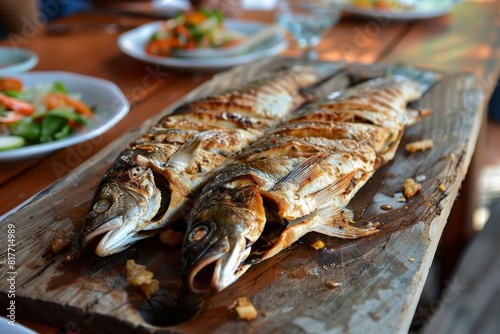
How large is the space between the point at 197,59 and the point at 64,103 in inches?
39.0

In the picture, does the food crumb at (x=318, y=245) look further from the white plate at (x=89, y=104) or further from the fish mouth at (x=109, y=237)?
the white plate at (x=89, y=104)

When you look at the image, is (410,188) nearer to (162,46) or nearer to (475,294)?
(162,46)

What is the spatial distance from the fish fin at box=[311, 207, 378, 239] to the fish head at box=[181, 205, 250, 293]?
0.98 feet

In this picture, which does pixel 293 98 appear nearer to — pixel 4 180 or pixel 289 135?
pixel 289 135

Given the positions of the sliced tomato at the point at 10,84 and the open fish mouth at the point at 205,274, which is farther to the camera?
the sliced tomato at the point at 10,84

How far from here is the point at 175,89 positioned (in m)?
3.12

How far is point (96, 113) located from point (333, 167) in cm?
131

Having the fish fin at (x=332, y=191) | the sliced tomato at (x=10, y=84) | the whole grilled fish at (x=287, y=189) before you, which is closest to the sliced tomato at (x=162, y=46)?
the sliced tomato at (x=10, y=84)

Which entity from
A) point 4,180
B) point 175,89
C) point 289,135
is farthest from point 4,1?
point 289,135

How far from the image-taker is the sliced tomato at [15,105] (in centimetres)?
249

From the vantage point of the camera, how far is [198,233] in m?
1.49

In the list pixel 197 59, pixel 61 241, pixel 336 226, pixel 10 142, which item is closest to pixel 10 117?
pixel 10 142

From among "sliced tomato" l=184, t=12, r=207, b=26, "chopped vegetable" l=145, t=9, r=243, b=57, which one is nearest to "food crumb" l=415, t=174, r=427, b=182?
"chopped vegetable" l=145, t=9, r=243, b=57

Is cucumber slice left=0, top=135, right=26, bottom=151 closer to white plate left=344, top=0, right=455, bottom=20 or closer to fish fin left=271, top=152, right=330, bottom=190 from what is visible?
fish fin left=271, top=152, right=330, bottom=190
